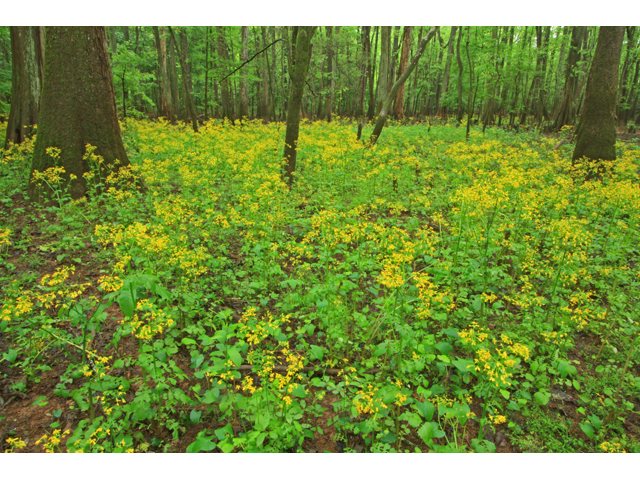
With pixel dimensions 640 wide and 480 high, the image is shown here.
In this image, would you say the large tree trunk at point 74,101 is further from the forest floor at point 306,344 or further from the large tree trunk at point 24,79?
the large tree trunk at point 24,79

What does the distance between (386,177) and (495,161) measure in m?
4.03

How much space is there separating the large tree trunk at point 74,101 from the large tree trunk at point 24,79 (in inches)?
163

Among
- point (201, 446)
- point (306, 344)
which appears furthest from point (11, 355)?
point (306, 344)

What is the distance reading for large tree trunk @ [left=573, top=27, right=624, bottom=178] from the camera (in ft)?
25.1

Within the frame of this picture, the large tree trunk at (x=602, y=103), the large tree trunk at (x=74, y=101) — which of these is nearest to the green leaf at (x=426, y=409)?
the large tree trunk at (x=74, y=101)

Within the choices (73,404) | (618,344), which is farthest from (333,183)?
(73,404)

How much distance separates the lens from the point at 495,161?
31.2 ft

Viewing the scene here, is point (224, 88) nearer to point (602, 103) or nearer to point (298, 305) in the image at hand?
point (602, 103)

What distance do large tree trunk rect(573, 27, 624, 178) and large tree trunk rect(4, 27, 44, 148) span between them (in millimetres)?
14084

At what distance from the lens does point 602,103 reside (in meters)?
7.98

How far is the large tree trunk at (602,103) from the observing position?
7.64m

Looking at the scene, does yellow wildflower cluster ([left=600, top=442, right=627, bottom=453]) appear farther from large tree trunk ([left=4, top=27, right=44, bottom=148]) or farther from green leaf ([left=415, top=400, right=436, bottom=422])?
large tree trunk ([left=4, top=27, right=44, bottom=148])

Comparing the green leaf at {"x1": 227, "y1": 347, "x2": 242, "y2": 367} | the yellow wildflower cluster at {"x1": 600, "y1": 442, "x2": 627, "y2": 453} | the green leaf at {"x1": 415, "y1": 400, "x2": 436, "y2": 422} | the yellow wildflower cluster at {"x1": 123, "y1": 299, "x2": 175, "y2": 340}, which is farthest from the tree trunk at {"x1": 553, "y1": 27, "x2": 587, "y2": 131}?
the yellow wildflower cluster at {"x1": 123, "y1": 299, "x2": 175, "y2": 340}

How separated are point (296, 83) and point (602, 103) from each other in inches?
302
